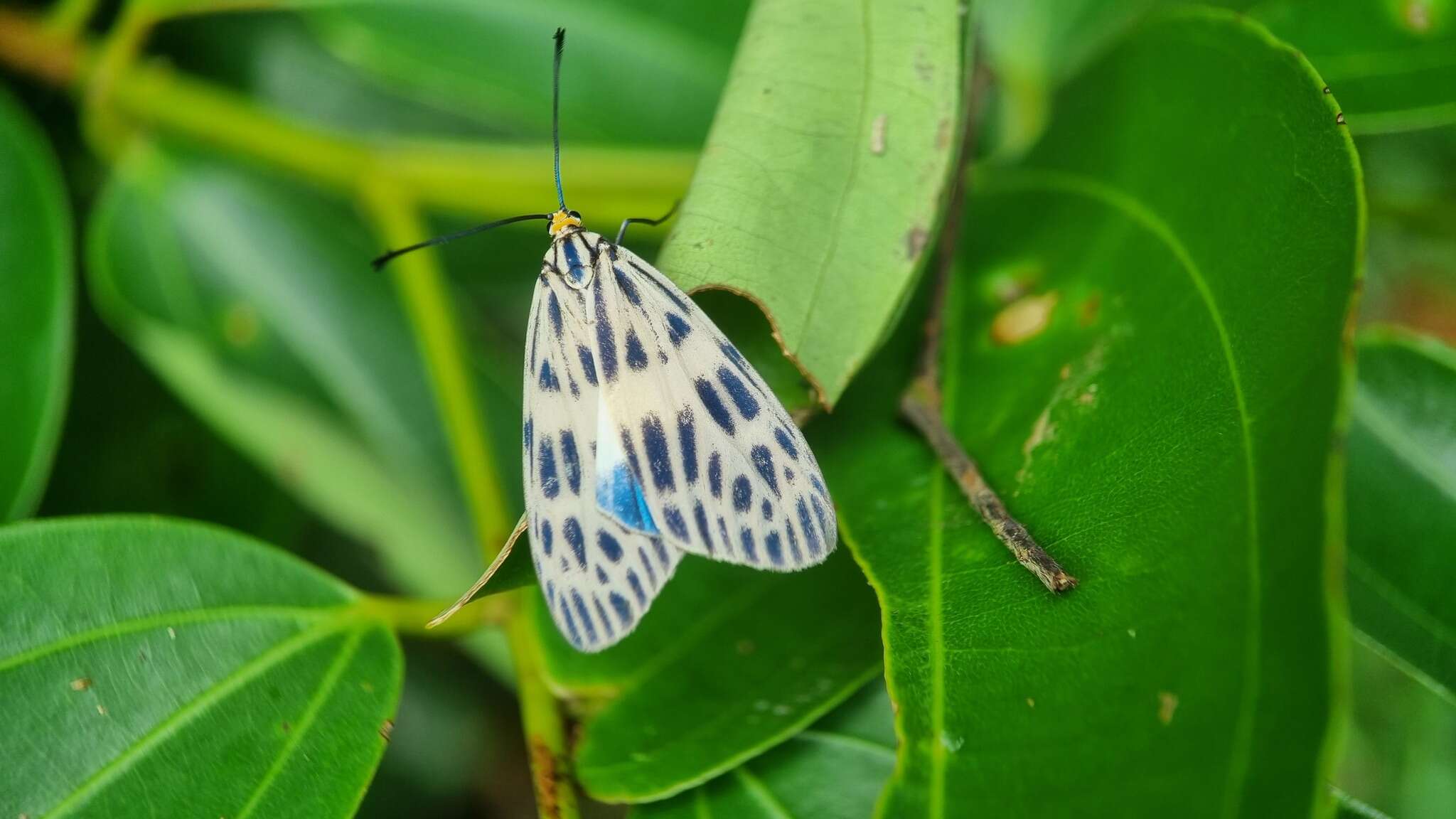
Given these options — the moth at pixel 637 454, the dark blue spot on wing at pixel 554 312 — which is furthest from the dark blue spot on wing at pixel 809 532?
the dark blue spot on wing at pixel 554 312

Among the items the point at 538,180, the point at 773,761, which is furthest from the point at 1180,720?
the point at 538,180

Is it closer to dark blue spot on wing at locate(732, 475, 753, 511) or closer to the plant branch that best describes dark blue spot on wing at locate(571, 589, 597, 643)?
dark blue spot on wing at locate(732, 475, 753, 511)

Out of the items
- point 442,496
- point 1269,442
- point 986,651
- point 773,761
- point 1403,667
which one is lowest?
point 442,496

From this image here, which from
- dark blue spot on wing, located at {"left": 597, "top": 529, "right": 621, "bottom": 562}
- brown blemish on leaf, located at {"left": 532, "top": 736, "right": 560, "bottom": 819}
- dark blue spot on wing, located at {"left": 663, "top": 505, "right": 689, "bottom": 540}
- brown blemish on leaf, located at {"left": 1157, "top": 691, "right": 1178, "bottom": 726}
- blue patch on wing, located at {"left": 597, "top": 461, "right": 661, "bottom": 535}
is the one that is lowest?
brown blemish on leaf, located at {"left": 532, "top": 736, "right": 560, "bottom": 819}

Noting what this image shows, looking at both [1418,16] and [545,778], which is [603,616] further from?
[1418,16]

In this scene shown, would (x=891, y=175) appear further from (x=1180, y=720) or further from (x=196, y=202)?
(x=196, y=202)

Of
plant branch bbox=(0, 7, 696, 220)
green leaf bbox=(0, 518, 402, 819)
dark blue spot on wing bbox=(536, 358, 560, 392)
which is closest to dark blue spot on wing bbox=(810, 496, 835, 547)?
dark blue spot on wing bbox=(536, 358, 560, 392)

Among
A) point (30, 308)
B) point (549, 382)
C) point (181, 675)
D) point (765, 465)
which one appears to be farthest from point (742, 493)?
point (30, 308)
